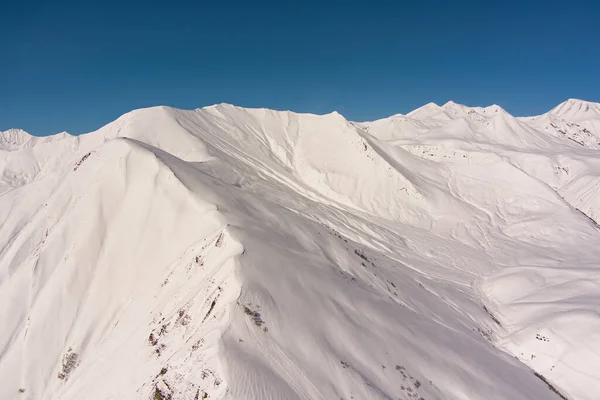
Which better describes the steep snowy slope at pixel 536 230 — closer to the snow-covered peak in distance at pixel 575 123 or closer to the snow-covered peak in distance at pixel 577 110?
the snow-covered peak in distance at pixel 575 123

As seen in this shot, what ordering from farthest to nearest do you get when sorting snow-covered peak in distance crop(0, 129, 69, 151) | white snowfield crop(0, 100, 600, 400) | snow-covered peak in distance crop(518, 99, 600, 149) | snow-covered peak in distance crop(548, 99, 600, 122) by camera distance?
snow-covered peak in distance crop(548, 99, 600, 122), snow-covered peak in distance crop(0, 129, 69, 151), snow-covered peak in distance crop(518, 99, 600, 149), white snowfield crop(0, 100, 600, 400)

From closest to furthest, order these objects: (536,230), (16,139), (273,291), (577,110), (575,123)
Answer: (273,291) → (536,230) → (575,123) → (16,139) → (577,110)

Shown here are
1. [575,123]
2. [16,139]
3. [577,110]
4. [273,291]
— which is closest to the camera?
[273,291]

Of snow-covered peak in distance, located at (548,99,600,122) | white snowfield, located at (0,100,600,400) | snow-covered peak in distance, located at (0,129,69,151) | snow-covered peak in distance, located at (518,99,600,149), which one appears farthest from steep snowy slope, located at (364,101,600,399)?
snow-covered peak in distance, located at (0,129,69,151)

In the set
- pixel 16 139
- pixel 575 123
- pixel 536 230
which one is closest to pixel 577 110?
pixel 575 123

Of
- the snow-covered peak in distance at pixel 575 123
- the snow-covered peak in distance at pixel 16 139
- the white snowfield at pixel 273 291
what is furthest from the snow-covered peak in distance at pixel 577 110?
the snow-covered peak in distance at pixel 16 139

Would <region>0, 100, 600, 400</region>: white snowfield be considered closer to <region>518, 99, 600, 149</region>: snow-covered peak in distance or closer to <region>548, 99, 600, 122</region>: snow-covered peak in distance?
<region>518, 99, 600, 149</region>: snow-covered peak in distance

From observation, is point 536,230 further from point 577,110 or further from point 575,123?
point 577,110

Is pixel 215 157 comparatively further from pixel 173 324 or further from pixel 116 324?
pixel 173 324

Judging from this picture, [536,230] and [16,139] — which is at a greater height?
[536,230]
